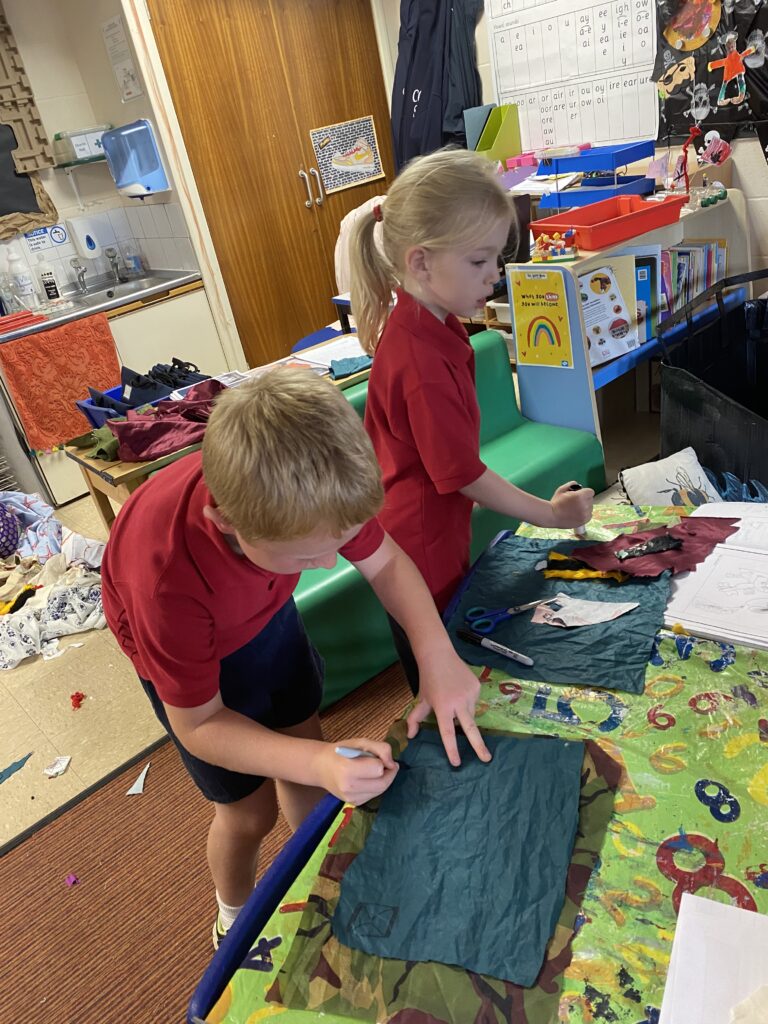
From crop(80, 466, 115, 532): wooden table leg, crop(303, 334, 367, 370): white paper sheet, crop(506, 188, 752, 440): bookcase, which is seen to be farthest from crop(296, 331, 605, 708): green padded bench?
crop(80, 466, 115, 532): wooden table leg

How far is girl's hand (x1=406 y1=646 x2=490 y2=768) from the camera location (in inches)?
35.1

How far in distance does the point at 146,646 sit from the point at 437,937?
17.5 inches

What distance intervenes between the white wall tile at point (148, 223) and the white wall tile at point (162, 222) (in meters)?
0.02

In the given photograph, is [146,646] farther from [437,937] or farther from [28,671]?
[28,671]

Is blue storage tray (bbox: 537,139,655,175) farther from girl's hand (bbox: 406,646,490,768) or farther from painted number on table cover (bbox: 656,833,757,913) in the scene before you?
painted number on table cover (bbox: 656,833,757,913)

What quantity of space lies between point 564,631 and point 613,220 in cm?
176

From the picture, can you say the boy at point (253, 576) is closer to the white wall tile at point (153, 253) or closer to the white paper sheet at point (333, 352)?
the white paper sheet at point (333, 352)

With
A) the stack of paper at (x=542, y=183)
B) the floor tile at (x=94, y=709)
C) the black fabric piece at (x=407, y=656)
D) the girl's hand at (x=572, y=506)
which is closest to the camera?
the girl's hand at (x=572, y=506)

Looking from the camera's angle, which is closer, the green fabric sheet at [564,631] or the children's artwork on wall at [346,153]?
the green fabric sheet at [564,631]

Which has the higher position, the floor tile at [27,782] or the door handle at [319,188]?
the door handle at [319,188]

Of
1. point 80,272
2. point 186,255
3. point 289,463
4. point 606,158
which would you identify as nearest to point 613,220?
point 606,158

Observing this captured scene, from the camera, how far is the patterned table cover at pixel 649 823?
67 centimetres

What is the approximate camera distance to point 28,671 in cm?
256

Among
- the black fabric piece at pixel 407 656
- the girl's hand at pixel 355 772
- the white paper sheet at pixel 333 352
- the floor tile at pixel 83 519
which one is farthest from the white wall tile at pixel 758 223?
the floor tile at pixel 83 519
